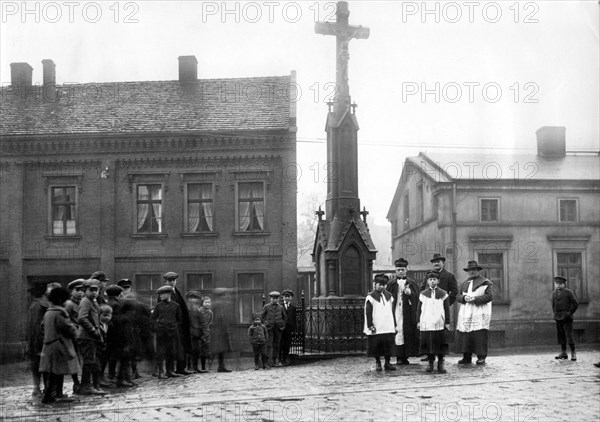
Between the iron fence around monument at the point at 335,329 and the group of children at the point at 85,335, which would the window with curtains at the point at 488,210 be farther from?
the group of children at the point at 85,335

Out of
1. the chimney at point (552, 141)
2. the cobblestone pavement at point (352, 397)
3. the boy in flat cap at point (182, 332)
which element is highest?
the chimney at point (552, 141)

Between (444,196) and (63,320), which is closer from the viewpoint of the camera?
(63,320)

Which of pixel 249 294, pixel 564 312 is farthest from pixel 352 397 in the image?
pixel 249 294

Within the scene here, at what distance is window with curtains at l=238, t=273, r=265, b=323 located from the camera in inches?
1011

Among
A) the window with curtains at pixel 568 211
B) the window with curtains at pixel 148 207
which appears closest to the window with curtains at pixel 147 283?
the window with curtains at pixel 148 207

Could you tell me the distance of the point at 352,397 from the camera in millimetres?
9727

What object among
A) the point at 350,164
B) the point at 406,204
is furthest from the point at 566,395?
the point at 406,204

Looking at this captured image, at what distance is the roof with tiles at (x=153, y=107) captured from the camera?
2636cm

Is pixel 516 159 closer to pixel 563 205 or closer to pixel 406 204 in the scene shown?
pixel 563 205

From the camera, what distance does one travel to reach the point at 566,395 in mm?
9742

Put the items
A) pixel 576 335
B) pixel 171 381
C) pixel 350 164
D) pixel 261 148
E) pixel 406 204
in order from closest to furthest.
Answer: pixel 171 381 → pixel 350 164 → pixel 261 148 → pixel 576 335 → pixel 406 204

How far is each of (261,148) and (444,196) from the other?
27.6ft

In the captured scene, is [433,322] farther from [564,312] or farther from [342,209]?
[342,209]

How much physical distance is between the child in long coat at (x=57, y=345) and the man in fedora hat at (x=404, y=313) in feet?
20.5
